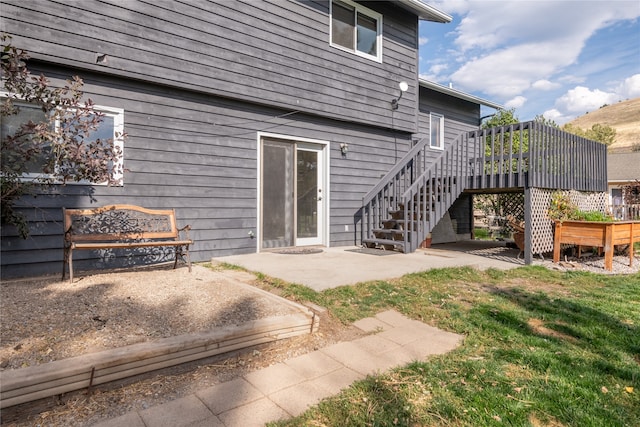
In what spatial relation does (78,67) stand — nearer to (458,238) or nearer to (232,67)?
(232,67)

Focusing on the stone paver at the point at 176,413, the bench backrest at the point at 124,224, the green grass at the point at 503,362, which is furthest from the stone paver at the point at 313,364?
Answer: the bench backrest at the point at 124,224

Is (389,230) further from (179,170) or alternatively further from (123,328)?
(123,328)

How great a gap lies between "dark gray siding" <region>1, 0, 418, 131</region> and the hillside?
5722 centimetres

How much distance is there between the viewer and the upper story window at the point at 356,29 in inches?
265

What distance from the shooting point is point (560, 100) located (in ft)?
252

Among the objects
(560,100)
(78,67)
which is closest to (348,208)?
(78,67)

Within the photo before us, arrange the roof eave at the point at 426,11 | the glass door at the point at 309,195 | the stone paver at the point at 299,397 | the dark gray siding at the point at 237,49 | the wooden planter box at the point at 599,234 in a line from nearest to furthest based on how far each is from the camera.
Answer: the stone paver at the point at 299,397 < the dark gray siding at the point at 237,49 < the wooden planter box at the point at 599,234 < the glass door at the point at 309,195 < the roof eave at the point at 426,11

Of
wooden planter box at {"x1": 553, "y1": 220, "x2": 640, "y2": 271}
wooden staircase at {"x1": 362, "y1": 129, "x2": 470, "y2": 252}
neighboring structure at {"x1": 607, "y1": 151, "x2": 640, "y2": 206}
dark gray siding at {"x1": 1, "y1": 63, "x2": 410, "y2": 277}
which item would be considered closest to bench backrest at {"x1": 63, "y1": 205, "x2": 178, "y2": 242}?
dark gray siding at {"x1": 1, "y1": 63, "x2": 410, "y2": 277}

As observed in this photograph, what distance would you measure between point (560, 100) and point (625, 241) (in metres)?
88.8

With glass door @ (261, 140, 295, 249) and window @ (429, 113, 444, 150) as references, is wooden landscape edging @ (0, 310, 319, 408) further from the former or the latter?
window @ (429, 113, 444, 150)

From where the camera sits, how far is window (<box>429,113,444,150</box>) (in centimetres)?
999

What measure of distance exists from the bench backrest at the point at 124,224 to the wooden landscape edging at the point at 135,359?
2395mm

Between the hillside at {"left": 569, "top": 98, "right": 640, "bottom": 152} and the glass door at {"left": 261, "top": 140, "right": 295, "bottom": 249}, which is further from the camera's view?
the hillside at {"left": 569, "top": 98, "right": 640, "bottom": 152}

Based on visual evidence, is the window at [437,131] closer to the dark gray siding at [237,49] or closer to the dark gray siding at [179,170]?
the dark gray siding at [237,49]
